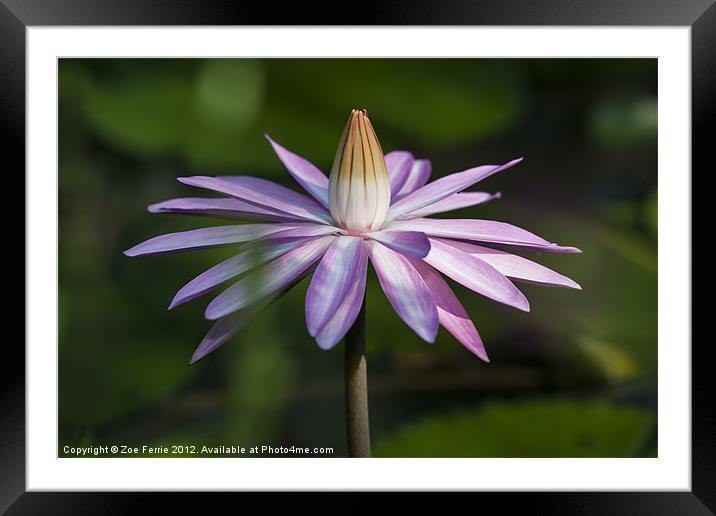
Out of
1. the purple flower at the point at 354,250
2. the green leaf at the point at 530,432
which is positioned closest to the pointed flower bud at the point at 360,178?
the purple flower at the point at 354,250

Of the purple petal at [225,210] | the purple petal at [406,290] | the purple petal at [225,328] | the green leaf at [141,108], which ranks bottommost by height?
the purple petal at [225,328]

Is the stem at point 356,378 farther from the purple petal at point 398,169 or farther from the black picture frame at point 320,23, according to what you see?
the black picture frame at point 320,23

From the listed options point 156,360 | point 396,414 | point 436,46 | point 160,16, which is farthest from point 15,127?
point 396,414

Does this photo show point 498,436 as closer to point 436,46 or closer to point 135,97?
point 436,46

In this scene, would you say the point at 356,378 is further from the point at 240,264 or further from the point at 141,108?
the point at 141,108

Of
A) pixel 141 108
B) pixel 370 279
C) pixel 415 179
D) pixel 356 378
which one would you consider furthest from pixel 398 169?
pixel 141 108

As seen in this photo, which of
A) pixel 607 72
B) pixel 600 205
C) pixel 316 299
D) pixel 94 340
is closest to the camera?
pixel 316 299

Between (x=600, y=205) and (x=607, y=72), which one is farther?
(x=600, y=205)
